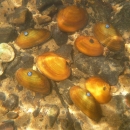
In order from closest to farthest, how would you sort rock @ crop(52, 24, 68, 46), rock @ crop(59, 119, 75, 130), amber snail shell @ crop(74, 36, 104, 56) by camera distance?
rock @ crop(59, 119, 75, 130), amber snail shell @ crop(74, 36, 104, 56), rock @ crop(52, 24, 68, 46)

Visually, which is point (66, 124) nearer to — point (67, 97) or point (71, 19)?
point (67, 97)

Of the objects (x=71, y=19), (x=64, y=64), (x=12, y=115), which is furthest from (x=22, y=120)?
(x=71, y=19)

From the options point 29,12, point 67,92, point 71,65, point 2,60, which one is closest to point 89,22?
point 71,65

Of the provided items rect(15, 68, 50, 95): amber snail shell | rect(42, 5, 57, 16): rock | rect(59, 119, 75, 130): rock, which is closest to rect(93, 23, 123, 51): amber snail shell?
rect(42, 5, 57, 16): rock

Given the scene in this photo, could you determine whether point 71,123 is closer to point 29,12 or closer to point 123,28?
point 123,28

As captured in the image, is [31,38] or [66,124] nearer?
[66,124]

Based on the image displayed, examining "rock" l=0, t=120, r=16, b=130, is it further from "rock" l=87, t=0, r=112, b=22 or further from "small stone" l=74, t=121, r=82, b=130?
"rock" l=87, t=0, r=112, b=22

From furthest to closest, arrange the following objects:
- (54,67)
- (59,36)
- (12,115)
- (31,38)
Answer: (59,36), (31,38), (54,67), (12,115)
